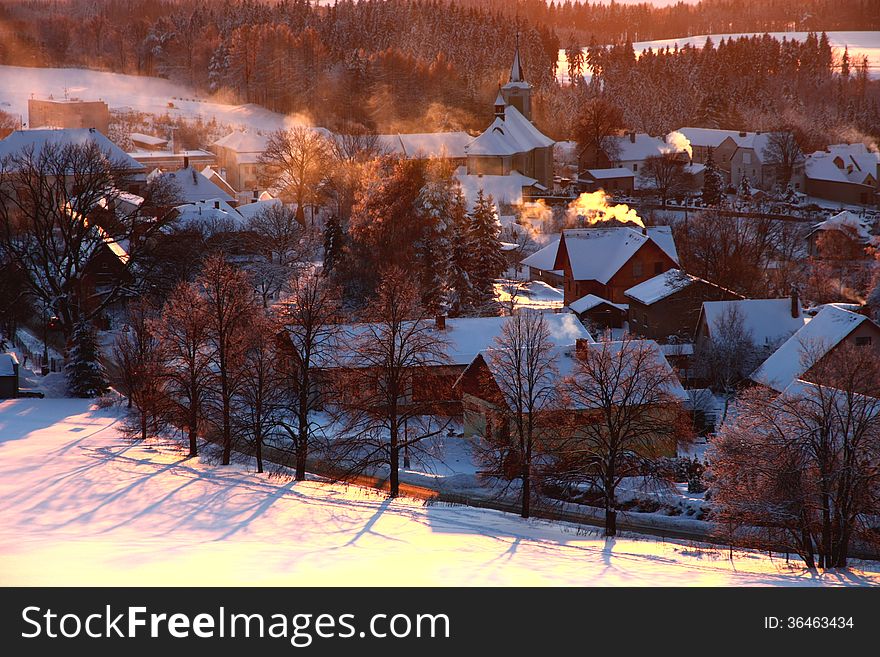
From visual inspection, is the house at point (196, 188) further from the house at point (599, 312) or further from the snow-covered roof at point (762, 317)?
the snow-covered roof at point (762, 317)

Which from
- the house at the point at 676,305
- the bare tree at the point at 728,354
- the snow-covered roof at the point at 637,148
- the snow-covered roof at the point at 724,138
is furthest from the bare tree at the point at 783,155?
the bare tree at the point at 728,354

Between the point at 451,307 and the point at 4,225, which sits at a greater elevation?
the point at 4,225

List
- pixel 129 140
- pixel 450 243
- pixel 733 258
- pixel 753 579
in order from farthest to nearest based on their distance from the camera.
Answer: pixel 129 140 → pixel 733 258 → pixel 450 243 → pixel 753 579

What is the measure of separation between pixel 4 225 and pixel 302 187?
24859 mm

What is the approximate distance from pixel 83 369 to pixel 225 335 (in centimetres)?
1070

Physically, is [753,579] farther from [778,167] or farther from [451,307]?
[778,167]

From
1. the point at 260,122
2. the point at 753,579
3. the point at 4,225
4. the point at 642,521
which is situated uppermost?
the point at 260,122

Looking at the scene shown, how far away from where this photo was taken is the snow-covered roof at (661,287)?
38.1 meters

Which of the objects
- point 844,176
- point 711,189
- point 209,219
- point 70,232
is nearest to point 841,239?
point 711,189

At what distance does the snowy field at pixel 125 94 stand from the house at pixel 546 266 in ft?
198

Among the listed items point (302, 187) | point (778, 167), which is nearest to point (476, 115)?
point (778, 167)

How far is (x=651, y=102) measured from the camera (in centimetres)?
12006

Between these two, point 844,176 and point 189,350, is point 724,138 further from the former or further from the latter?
point 189,350

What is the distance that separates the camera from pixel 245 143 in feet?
282
